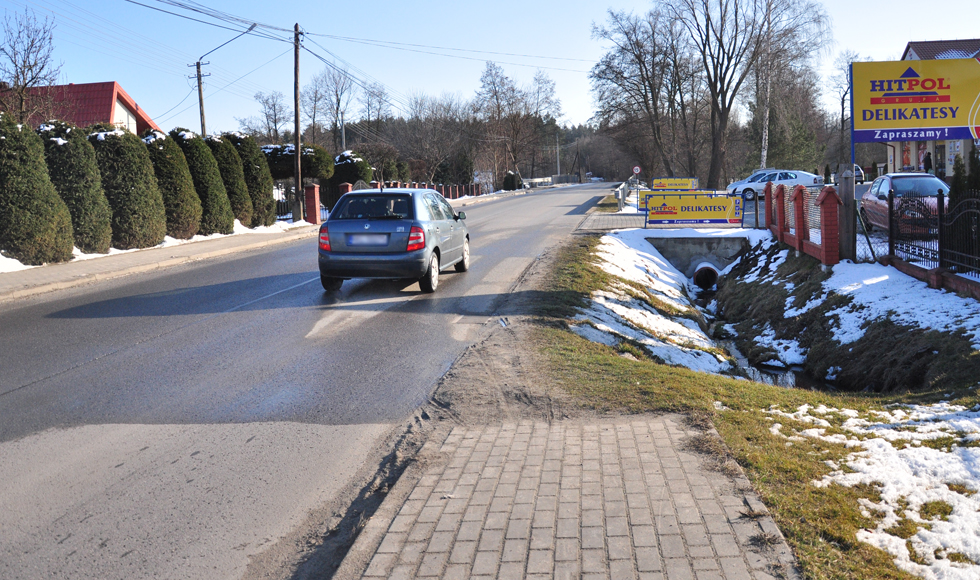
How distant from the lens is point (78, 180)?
16.5 m

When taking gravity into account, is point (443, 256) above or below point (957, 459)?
above

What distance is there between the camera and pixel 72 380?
6.69 meters

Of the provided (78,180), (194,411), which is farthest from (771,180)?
(194,411)

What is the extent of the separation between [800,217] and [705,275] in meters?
4.45

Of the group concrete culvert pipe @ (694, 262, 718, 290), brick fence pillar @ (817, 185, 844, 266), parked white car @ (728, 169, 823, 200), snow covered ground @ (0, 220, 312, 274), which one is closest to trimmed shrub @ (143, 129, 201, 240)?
snow covered ground @ (0, 220, 312, 274)

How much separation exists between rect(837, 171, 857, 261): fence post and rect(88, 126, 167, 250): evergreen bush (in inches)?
641

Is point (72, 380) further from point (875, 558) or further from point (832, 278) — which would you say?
point (832, 278)

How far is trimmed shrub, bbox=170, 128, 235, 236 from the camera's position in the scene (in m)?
22.1

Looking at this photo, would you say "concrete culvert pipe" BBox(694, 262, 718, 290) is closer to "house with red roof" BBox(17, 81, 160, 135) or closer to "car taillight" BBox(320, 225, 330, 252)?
"car taillight" BBox(320, 225, 330, 252)

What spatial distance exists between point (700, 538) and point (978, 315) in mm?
7297

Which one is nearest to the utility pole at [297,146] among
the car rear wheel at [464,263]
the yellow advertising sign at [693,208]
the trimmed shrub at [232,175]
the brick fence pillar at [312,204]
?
the brick fence pillar at [312,204]

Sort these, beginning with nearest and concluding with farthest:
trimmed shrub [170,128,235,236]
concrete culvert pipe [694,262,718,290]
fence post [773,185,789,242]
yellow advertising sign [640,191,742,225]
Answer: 1. fence post [773,185,789,242]
2. concrete culvert pipe [694,262,718,290]
3. trimmed shrub [170,128,235,236]
4. yellow advertising sign [640,191,742,225]

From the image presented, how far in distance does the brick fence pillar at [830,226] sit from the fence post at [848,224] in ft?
0.32

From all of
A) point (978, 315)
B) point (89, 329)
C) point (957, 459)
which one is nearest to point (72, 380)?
point (89, 329)
